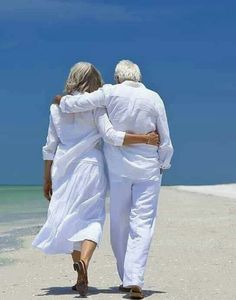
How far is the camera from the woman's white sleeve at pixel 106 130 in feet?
23.1

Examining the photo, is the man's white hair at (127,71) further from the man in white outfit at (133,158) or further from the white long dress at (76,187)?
the white long dress at (76,187)

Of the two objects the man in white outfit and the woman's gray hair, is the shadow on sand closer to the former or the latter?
the man in white outfit

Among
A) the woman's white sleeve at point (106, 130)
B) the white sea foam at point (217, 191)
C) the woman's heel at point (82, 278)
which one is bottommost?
the white sea foam at point (217, 191)

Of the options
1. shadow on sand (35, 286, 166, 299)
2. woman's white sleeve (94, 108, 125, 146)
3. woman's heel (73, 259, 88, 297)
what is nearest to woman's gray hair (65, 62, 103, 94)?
woman's white sleeve (94, 108, 125, 146)

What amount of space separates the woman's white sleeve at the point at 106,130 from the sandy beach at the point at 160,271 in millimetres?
1274

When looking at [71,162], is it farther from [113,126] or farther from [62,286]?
[62,286]

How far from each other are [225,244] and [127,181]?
4.58 m

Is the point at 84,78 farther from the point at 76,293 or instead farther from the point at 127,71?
the point at 76,293

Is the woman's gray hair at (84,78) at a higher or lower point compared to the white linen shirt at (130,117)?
higher

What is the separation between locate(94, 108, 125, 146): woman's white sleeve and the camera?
705 centimetres

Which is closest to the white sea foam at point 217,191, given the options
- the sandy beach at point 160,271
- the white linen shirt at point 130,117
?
the sandy beach at point 160,271

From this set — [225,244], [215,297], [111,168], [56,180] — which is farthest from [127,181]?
[225,244]

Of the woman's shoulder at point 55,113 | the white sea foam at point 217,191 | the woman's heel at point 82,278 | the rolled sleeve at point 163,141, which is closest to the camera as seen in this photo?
the woman's heel at point 82,278

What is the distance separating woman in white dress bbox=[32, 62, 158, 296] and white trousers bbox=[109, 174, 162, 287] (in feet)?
0.61
